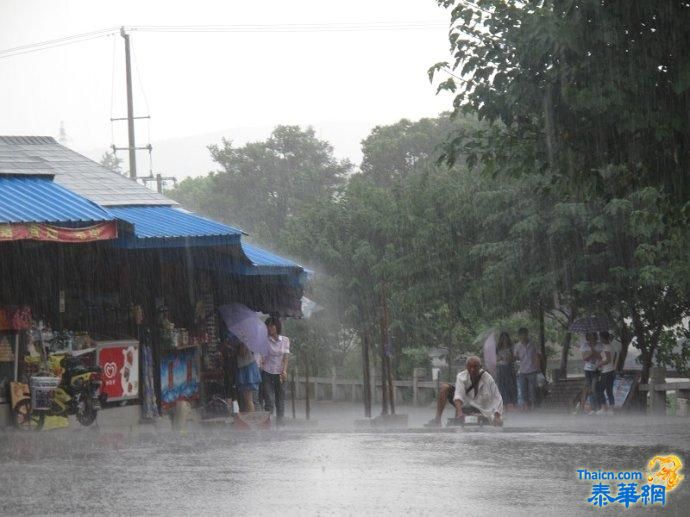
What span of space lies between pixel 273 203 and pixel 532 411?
44.2 m

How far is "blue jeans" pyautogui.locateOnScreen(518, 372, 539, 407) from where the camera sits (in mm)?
26250

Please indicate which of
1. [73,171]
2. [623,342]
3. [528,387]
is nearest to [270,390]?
[73,171]

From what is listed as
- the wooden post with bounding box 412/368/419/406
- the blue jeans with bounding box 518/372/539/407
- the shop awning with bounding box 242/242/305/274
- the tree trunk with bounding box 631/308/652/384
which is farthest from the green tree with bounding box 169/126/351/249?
the shop awning with bounding box 242/242/305/274

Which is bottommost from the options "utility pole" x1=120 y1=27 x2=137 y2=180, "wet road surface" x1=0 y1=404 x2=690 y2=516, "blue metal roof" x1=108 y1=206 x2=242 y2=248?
"wet road surface" x1=0 y1=404 x2=690 y2=516

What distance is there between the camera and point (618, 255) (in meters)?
24.7

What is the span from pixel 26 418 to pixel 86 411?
1069mm

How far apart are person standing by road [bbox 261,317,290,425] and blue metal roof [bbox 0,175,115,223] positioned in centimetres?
587

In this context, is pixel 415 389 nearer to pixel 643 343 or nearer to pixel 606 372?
pixel 643 343

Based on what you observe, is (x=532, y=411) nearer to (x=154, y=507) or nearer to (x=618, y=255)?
(x=618, y=255)

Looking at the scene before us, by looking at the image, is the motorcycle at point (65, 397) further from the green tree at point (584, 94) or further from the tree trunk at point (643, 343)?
the tree trunk at point (643, 343)

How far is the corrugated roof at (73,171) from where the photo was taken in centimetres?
1628

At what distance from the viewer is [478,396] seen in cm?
1620

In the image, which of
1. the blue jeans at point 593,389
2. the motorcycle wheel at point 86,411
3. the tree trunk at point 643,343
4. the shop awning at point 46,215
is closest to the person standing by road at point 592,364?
the blue jeans at point 593,389

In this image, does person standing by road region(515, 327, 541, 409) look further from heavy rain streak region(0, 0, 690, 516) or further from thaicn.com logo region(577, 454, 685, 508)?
thaicn.com logo region(577, 454, 685, 508)
